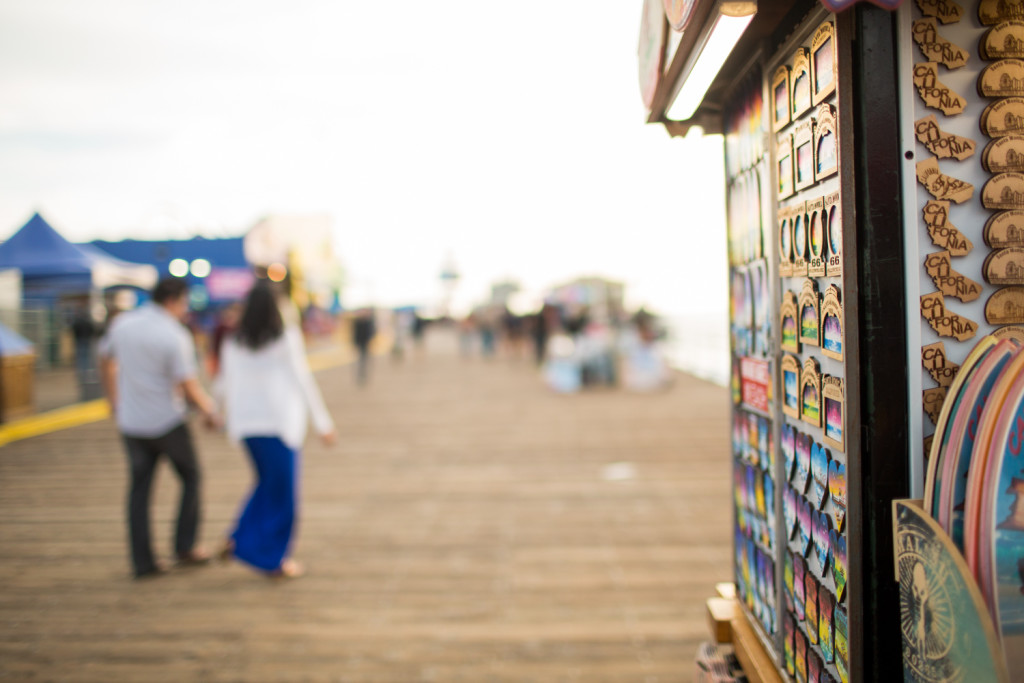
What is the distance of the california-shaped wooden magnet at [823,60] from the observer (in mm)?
1464

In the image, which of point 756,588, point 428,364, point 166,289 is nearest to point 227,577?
point 166,289

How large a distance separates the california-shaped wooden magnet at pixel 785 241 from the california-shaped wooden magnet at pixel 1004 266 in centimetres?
45

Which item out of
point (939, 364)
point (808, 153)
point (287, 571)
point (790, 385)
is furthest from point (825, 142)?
point (287, 571)

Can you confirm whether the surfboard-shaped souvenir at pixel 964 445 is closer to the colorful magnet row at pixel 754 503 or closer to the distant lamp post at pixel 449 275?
the colorful magnet row at pixel 754 503

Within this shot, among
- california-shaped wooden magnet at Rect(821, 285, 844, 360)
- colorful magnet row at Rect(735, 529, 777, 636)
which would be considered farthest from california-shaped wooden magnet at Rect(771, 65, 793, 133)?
colorful magnet row at Rect(735, 529, 777, 636)

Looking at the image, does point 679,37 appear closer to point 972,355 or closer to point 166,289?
point 972,355

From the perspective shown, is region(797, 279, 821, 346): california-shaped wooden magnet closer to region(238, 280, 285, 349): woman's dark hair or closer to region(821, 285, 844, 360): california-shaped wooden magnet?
region(821, 285, 844, 360): california-shaped wooden magnet

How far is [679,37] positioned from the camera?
1691mm

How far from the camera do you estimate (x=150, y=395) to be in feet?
12.9

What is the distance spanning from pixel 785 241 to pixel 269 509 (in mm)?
3341

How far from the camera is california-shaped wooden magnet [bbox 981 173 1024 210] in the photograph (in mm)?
1420

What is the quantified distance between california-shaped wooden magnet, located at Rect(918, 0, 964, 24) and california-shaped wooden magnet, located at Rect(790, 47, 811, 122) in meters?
0.26

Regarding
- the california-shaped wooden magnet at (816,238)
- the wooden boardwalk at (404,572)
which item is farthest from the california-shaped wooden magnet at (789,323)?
the wooden boardwalk at (404,572)

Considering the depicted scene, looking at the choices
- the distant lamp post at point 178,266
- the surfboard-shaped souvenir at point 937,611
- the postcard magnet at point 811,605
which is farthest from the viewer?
the distant lamp post at point 178,266
